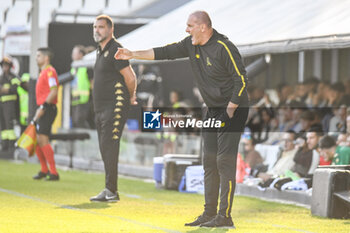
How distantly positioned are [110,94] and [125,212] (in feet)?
5.59

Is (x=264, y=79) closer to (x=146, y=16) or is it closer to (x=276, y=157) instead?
(x=146, y=16)

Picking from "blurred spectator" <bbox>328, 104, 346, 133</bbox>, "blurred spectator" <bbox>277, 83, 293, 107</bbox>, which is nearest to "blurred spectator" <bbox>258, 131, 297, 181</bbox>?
"blurred spectator" <bbox>328, 104, 346, 133</bbox>

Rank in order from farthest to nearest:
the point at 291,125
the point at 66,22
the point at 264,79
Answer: the point at 66,22 → the point at 264,79 → the point at 291,125

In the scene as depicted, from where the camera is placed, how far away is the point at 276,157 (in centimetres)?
1370

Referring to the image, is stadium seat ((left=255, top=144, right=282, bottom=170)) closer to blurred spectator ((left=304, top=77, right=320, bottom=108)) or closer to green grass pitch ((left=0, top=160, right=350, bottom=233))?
green grass pitch ((left=0, top=160, right=350, bottom=233))

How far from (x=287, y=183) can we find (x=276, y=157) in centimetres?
171

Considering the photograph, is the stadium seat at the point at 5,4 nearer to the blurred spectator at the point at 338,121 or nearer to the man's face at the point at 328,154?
the blurred spectator at the point at 338,121

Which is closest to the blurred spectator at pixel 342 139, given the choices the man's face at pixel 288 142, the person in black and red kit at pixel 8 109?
the man's face at pixel 288 142

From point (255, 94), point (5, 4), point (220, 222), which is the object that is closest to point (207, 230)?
point (220, 222)

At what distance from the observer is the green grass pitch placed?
8.61 meters

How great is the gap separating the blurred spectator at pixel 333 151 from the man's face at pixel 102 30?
10.3 feet

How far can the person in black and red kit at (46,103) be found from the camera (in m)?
13.7

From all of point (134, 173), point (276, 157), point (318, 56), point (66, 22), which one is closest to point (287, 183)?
point (276, 157)

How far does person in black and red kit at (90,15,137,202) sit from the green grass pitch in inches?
21.8
